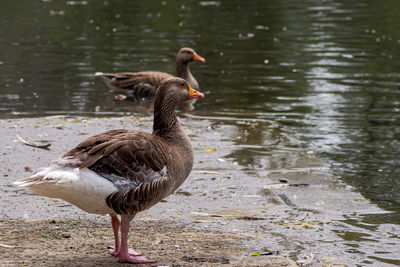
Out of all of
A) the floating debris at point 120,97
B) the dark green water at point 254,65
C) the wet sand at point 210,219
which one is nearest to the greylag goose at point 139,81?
the floating debris at point 120,97

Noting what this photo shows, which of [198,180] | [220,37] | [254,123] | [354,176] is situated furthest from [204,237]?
[220,37]

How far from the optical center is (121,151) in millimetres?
5895

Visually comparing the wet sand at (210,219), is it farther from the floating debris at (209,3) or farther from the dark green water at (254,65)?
the floating debris at (209,3)

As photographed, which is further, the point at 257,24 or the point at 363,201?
the point at 257,24

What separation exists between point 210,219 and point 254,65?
496 inches

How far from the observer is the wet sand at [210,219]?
6113 millimetres

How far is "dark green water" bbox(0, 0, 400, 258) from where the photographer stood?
468 inches

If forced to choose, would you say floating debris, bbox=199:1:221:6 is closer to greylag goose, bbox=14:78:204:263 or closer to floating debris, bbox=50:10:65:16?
floating debris, bbox=50:10:65:16

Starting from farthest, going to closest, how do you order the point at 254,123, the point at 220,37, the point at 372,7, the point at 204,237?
the point at 372,7
the point at 220,37
the point at 254,123
the point at 204,237

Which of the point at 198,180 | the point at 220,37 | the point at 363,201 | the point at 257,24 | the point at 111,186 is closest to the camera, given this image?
the point at 111,186

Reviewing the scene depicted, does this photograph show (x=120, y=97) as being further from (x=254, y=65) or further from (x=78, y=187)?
(x=78, y=187)

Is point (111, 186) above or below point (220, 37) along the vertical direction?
above

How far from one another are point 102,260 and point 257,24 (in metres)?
23.5

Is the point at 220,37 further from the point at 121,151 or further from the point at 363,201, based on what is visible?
the point at 121,151
